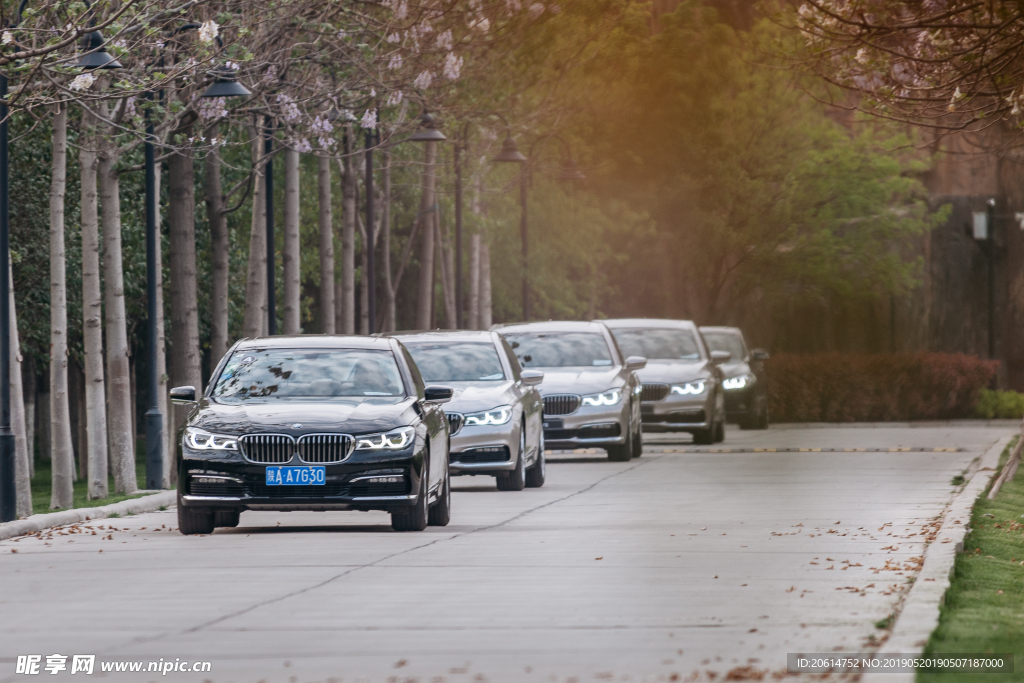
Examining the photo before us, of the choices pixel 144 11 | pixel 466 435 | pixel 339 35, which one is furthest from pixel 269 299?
pixel 144 11

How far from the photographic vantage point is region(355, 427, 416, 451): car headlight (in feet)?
51.7

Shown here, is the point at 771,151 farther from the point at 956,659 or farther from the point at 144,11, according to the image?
the point at 956,659

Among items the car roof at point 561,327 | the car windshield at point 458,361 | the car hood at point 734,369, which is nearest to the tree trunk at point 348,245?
the car hood at point 734,369

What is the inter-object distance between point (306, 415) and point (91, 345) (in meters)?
8.98

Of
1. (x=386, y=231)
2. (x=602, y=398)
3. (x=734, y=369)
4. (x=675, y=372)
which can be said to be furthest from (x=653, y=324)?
(x=386, y=231)

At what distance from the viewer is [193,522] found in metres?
16.3

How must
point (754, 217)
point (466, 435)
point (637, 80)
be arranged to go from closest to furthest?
point (637, 80), point (466, 435), point (754, 217)

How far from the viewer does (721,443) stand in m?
32.4

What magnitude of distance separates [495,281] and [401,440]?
46.3 m

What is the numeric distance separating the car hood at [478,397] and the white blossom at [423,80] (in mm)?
6770

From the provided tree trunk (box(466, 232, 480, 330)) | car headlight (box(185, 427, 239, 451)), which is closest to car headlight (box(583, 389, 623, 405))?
car headlight (box(185, 427, 239, 451))

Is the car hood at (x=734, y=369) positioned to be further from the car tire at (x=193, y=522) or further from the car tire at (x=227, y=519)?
the car tire at (x=193, y=522)

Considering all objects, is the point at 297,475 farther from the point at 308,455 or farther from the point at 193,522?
the point at 193,522

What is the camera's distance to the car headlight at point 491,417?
21.1m
